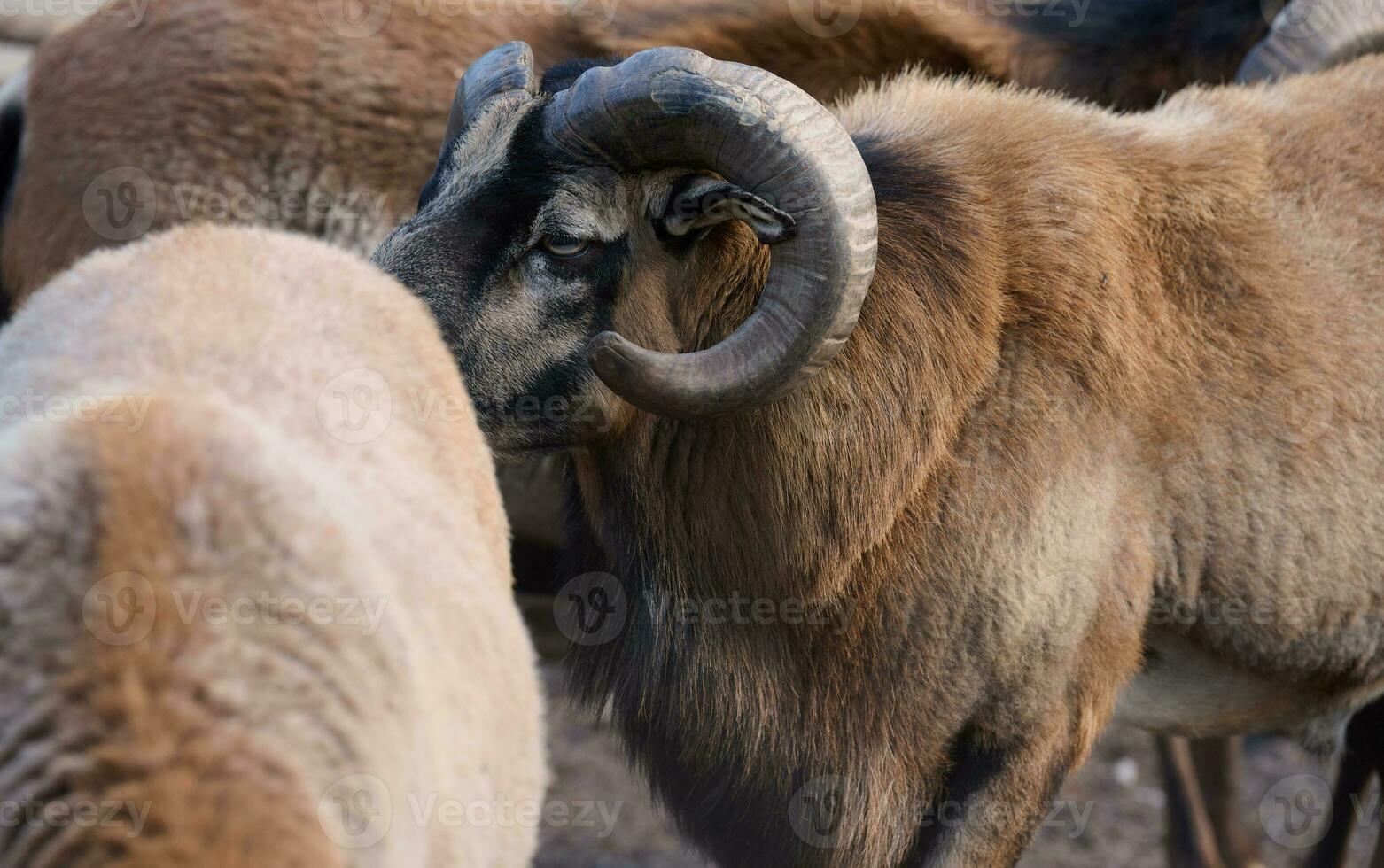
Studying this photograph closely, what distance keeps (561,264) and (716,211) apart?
0.41 metres

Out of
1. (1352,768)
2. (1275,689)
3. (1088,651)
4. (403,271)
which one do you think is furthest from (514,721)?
(1352,768)

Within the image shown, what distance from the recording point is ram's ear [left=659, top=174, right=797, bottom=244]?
3250 mm

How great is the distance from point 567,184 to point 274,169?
1668mm
